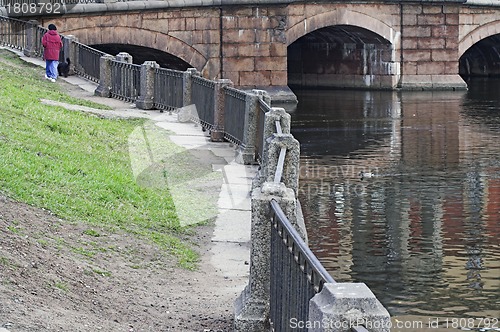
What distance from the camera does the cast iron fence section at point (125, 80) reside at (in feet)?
75.4

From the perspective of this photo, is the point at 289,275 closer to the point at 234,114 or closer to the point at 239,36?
the point at 234,114

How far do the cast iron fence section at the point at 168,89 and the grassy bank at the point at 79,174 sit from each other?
296 cm

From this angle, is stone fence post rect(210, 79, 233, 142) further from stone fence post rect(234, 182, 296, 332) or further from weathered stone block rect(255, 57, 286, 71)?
weathered stone block rect(255, 57, 286, 71)

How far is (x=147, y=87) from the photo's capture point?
73.6 ft

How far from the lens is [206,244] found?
1159cm

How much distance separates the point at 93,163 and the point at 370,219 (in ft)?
14.4

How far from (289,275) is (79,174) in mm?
6519

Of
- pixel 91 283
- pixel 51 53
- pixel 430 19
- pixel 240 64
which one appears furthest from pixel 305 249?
pixel 430 19

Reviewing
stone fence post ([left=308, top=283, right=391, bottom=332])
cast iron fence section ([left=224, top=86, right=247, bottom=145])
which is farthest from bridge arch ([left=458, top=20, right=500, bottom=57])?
stone fence post ([left=308, top=283, right=391, bottom=332])

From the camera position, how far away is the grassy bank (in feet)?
36.9

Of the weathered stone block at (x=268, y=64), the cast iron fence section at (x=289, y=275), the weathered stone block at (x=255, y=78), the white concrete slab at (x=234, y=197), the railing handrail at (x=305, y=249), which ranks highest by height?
the weathered stone block at (x=268, y=64)

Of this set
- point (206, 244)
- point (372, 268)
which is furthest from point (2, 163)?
point (372, 268)

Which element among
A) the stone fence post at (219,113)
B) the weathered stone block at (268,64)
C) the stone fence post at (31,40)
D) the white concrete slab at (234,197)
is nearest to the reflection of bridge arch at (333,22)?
the weathered stone block at (268,64)

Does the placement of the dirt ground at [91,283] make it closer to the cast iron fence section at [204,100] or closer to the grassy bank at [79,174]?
the grassy bank at [79,174]
